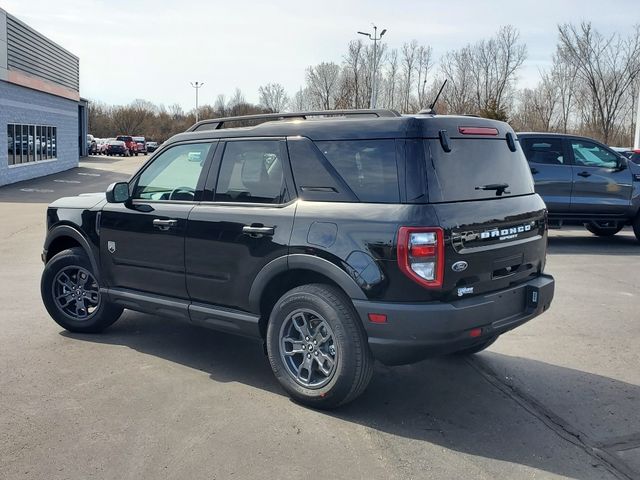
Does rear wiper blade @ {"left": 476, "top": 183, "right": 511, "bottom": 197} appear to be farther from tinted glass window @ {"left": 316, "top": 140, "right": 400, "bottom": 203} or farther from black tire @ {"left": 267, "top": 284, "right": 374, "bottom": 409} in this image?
black tire @ {"left": 267, "top": 284, "right": 374, "bottom": 409}

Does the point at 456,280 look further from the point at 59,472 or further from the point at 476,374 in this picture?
the point at 59,472

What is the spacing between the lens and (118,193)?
553 centimetres

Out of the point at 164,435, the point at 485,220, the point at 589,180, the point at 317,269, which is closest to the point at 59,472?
the point at 164,435

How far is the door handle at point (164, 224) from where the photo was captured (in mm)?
5172

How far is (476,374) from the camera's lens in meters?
5.13

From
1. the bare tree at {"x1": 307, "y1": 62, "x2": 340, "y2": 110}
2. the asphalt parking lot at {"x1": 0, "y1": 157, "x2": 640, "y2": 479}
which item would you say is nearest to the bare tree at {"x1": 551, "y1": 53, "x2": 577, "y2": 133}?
the bare tree at {"x1": 307, "y1": 62, "x2": 340, "y2": 110}

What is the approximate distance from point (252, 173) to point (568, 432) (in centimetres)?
279

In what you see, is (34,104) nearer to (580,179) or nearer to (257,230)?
(580,179)

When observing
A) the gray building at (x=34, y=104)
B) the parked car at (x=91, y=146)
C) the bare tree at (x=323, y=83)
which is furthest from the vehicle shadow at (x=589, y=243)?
the parked car at (x=91, y=146)

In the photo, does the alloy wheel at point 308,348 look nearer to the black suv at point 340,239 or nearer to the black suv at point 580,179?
the black suv at point 340,239

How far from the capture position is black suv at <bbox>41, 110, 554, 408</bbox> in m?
3.98

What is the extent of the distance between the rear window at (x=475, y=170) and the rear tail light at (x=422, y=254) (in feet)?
0.82

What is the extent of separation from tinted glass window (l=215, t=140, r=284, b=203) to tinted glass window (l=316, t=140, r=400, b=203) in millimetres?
452

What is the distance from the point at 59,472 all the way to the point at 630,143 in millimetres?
51548
